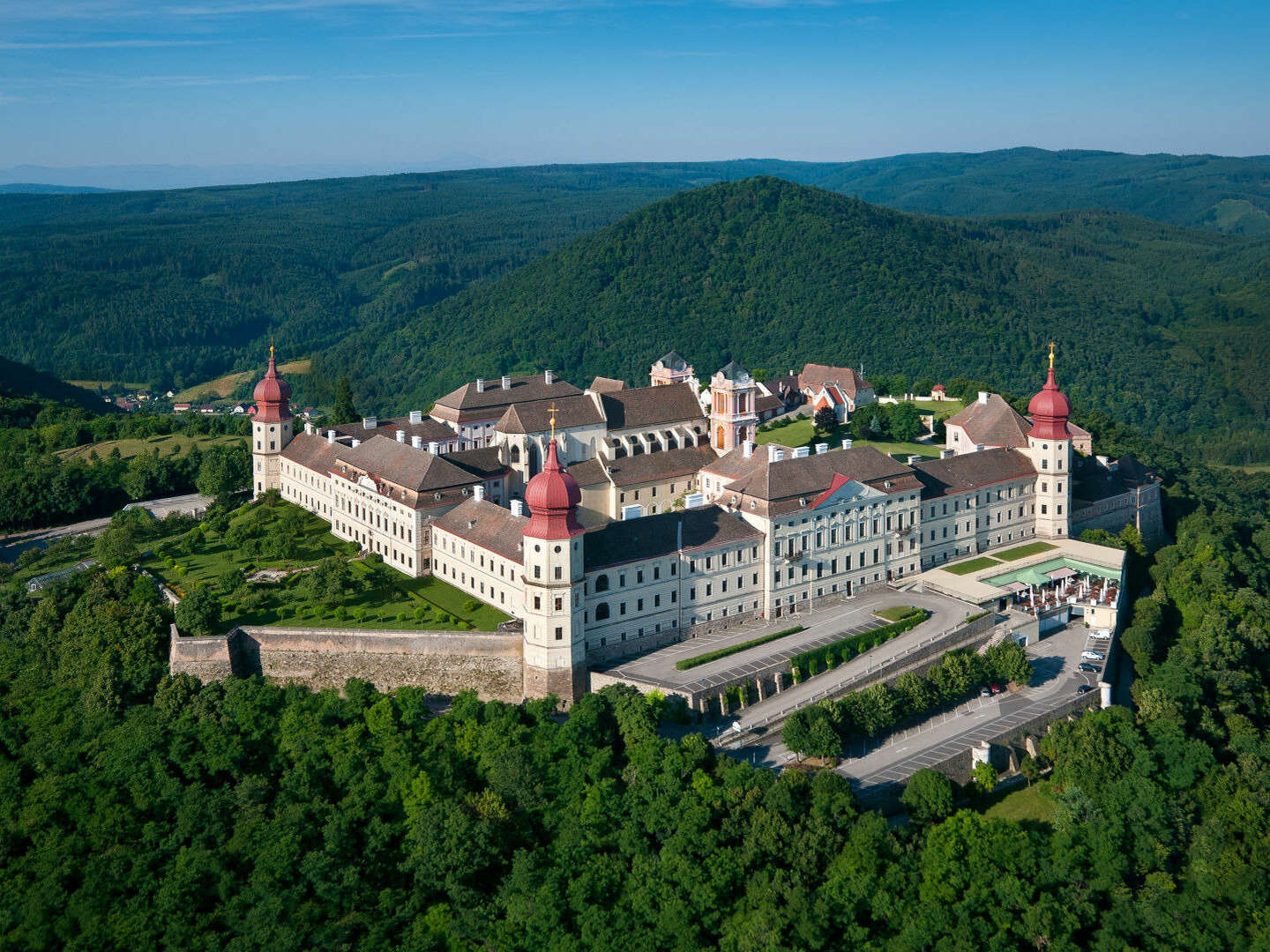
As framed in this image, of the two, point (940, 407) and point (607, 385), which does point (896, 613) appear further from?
point (940, 407)

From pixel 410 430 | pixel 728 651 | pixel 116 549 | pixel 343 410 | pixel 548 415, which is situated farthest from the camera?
pixel 343 410

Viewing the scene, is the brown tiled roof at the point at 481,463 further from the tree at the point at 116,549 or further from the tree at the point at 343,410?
the tree at the point at 343,410

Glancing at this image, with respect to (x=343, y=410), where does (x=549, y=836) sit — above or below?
below

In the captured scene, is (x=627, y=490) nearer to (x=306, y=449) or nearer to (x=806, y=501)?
(x=806, y=501)

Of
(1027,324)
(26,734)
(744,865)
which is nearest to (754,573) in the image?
(744,865)

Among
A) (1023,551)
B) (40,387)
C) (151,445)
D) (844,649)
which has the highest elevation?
(151,445)

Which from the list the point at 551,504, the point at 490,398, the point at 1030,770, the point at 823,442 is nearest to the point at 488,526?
the point at 551,504
